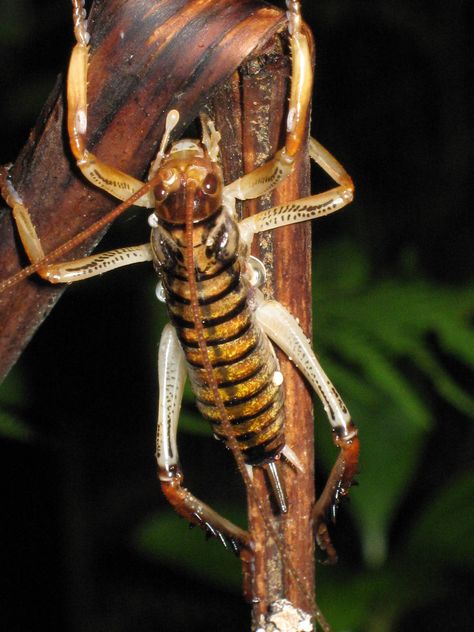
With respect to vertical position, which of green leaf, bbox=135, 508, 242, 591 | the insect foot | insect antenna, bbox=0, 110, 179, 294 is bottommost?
the insect foot

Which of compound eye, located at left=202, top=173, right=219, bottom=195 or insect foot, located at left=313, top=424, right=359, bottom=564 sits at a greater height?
compound eye, located at left=202, top=173, right=219, bottom=195

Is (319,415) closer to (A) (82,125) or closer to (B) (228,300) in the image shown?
(B) (228,300)

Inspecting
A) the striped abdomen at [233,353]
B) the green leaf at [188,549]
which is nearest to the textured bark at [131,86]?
the striped abdomen at [233,353]

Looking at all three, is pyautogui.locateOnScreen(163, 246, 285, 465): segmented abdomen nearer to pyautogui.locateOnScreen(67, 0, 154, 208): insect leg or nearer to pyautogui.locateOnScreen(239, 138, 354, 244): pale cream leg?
pyautogui.locateOnScreen(239, 138, 354, 244): pale cream leg

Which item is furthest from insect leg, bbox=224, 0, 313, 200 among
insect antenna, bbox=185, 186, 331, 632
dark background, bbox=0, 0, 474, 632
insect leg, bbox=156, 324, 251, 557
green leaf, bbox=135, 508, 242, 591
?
green leaf, bbox=135, 508, 242, 591

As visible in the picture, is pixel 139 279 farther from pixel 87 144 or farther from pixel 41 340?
pixel 87 144

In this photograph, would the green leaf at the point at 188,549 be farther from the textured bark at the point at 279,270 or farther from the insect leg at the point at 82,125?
the insect leg at the point at 82,125
